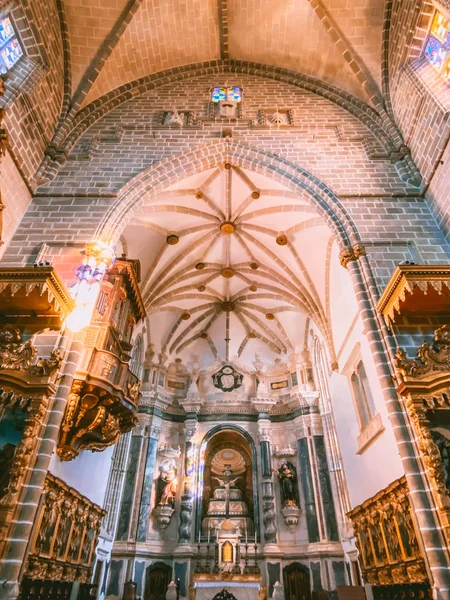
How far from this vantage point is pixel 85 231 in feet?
28.2

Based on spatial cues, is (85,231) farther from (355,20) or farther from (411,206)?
(355,20)

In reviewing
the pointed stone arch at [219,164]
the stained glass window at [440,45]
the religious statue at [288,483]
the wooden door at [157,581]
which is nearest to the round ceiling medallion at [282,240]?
the pointed stone arch at [219,164]

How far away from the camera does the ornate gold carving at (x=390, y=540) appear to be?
5988 millimetres

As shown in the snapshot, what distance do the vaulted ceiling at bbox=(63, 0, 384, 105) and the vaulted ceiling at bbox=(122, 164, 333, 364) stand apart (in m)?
4.07

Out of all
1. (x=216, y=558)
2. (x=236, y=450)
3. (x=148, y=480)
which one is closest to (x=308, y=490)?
(x=236, y=450)

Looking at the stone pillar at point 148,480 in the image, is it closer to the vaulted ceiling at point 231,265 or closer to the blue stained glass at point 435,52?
the vaulted ceiling at point 231,265

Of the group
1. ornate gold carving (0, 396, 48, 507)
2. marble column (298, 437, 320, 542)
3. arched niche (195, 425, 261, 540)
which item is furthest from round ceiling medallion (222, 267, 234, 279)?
ornate gold carving (0, 396, 48, 507)

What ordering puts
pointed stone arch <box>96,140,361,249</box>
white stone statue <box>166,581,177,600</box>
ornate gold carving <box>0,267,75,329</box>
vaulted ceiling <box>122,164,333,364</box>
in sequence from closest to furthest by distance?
ornate gold carving <box>0,267,75,329</box> → pointed stone arch <box>96,140,361,249</box> → white stone statue <box>166,581,177,600</box> → vaulted ceiling <box>122,164,333,364</box>

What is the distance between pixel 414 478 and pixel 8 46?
1161 centimetres

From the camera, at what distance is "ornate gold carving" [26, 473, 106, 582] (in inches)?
260

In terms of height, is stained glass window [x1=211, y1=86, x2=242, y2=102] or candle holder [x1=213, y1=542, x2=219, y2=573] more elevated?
stained glass window [x1=211, y1=86, x2=242, y2=102]

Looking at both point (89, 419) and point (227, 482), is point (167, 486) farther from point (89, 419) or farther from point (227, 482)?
point (89, 419)

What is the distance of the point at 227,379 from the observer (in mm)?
17312

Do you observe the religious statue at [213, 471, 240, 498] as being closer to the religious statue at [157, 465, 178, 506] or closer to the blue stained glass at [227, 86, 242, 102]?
the religious statue at [157, 465, 178, 506]
